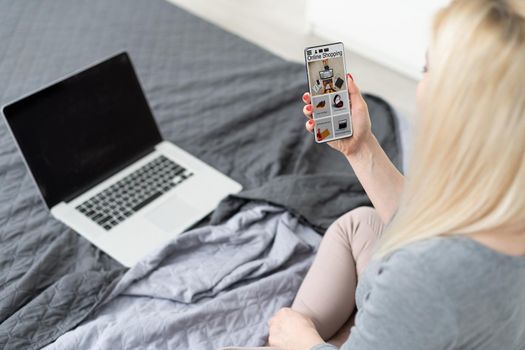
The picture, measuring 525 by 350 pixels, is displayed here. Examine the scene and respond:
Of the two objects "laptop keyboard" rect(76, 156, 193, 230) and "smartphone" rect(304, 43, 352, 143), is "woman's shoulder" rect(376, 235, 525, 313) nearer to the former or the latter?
"smartphone" rect(304, 43, 352, 143)

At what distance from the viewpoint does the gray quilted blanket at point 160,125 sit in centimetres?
123

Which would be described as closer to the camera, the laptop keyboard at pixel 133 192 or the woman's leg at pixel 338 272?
the woman's leg at pixel 338 272

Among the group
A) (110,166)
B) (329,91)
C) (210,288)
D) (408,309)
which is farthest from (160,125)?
(408,309)

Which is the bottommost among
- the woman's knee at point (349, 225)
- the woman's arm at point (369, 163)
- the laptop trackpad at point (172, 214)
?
the woman's knee at point (349, 225)

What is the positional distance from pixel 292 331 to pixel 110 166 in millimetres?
632

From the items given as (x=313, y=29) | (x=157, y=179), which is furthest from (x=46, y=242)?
(x=313, y=29)

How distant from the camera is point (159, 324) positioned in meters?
1.13

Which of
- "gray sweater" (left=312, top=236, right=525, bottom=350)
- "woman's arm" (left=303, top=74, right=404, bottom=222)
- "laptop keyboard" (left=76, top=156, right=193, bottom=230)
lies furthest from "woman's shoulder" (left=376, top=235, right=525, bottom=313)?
"laptop keyboard" (left=76, top=156, right=193, bottom=230)

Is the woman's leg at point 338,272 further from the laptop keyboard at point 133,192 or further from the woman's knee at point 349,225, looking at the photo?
the laptop keyboard at point 133,192

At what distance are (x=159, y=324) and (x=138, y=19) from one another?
121 centimetres

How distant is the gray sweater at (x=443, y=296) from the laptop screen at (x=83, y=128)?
0.82 m

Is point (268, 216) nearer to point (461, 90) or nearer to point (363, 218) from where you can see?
point (363, 218)

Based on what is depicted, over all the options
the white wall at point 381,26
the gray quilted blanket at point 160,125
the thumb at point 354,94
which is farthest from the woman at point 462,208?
the white wall at point 381,26

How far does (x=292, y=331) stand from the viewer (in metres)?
1.07
